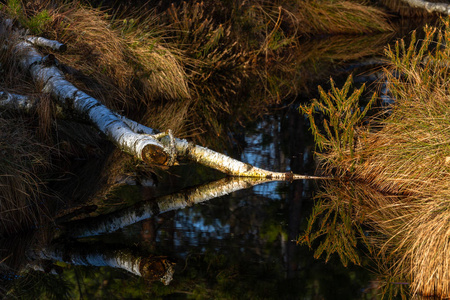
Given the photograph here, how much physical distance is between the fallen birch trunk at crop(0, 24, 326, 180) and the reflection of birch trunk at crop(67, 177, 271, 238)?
18cm

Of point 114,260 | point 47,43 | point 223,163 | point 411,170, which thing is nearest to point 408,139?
point 411,170

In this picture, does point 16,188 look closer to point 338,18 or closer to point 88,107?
point 88,107

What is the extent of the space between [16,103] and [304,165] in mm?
3121

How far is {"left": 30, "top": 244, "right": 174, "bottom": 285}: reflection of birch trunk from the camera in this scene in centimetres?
463

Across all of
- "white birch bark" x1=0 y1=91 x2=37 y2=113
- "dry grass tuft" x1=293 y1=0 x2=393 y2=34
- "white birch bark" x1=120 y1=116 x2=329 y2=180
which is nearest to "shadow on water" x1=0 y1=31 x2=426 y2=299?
"white birch bark" x1=120 y1=116 x2=329 y2=180

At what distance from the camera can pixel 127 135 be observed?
6258 millimetres

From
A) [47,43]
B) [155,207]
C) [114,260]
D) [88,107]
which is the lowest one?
[114,260]

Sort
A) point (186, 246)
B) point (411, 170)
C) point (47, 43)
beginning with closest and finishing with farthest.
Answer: point (186, 246) → point (411, 170) → point (47, 43)

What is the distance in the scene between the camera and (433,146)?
5617mm

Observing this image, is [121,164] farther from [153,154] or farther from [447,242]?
[447,242]

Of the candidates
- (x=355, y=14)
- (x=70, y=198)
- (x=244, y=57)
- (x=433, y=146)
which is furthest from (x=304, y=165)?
(x=355, y=14)

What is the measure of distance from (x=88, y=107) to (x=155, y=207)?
1.46 m

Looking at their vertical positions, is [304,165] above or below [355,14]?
below

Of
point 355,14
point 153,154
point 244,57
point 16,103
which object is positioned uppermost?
point 355,14
